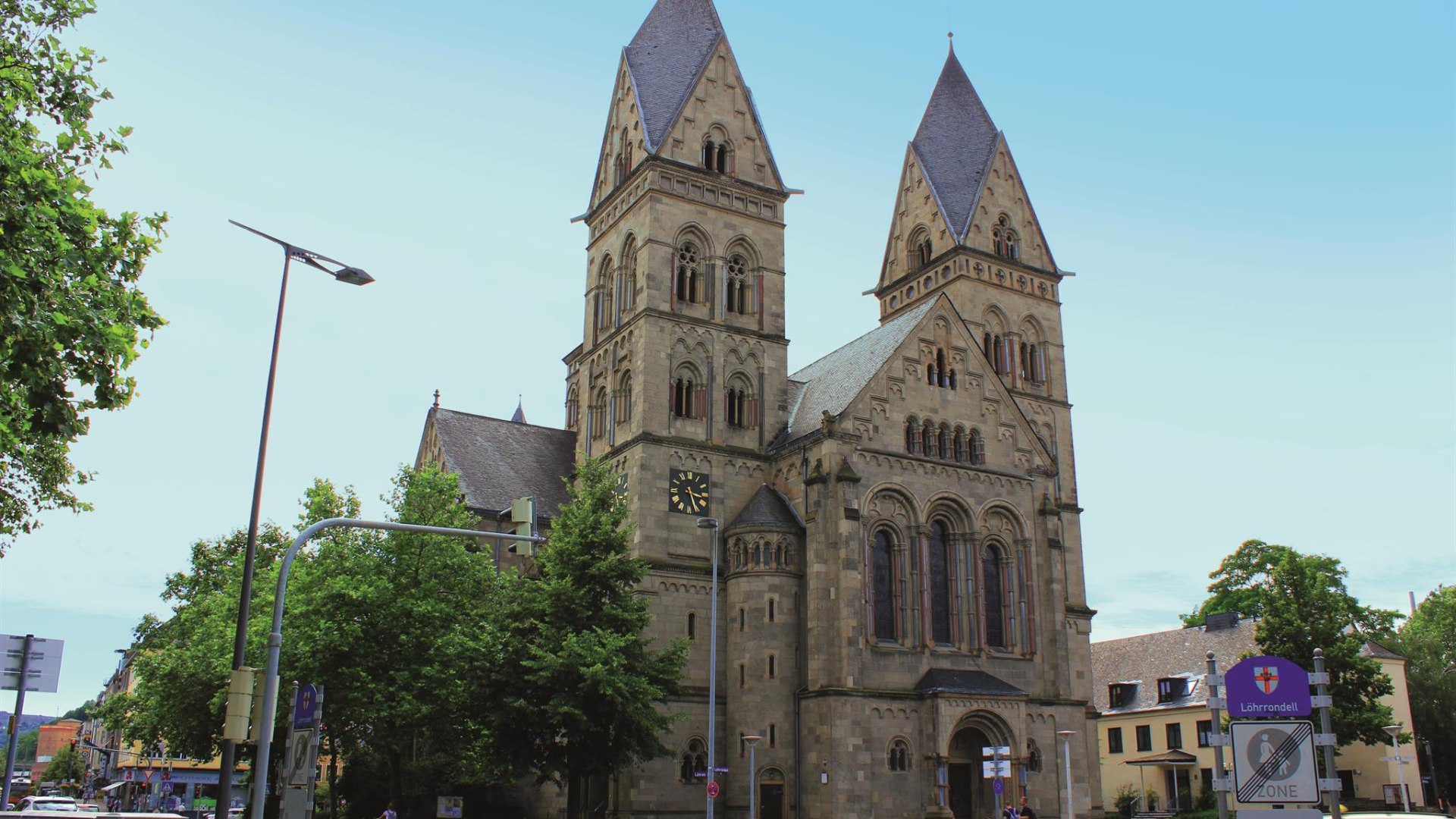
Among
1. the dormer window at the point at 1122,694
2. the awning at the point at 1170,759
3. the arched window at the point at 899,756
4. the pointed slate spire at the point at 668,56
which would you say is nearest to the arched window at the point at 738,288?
the pointed slate spire at the point at 668,56

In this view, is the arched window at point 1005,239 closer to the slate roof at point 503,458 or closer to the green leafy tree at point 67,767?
the slate roof at point 503,458

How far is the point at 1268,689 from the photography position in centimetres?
1777

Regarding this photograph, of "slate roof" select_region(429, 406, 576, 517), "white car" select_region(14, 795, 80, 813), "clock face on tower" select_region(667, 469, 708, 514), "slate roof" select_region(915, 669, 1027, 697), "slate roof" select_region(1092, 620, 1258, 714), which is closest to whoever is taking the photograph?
"white car" select_region(14, 795, 80, 813)

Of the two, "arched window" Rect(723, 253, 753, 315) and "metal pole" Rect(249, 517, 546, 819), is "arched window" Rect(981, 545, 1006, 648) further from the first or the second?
"metal pole" Rect(249, 517, 546, 819)

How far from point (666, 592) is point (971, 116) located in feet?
112

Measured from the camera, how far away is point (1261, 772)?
1733 centimetres

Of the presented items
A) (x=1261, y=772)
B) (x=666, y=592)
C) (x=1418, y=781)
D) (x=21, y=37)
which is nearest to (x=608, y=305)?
(x=666, y=592)

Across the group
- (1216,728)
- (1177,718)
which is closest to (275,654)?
(1216,728)

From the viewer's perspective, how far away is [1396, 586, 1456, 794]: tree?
68938mm

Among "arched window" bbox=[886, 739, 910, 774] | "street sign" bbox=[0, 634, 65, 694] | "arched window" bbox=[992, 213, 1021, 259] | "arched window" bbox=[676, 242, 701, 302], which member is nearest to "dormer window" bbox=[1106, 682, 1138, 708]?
"arched window" bbox=[992, 213, 1021, 259]

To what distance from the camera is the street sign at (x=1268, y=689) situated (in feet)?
57.7

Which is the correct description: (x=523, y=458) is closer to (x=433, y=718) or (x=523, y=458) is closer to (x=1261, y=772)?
(x=433, y=718)

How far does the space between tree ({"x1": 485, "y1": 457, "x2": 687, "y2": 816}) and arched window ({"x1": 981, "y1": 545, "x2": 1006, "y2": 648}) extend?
1507 centimetres

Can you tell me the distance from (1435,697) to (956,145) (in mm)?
40920
